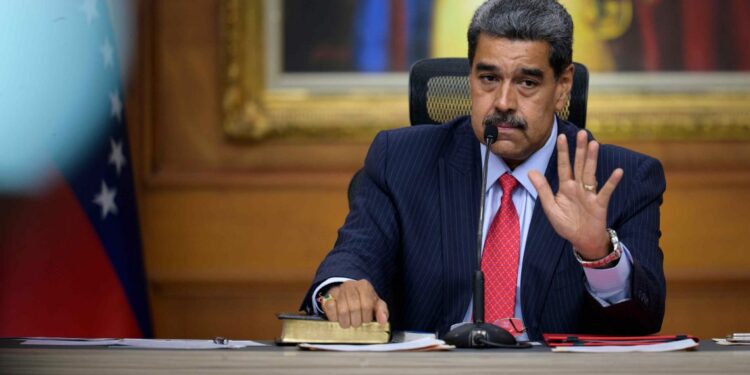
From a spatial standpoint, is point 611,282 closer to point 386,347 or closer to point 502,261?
point 502,261

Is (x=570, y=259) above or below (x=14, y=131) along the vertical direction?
below

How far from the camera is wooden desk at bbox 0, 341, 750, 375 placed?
1.53 meters

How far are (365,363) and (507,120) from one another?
3.10 ft

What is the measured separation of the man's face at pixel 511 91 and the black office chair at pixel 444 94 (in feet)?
0.95

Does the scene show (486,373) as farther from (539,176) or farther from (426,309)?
(426,309)

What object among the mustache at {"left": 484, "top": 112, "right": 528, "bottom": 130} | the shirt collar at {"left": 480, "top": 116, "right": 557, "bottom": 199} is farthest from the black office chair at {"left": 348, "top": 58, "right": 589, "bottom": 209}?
the mustache at {"left": 484, "top": 112, "right": 528, "bottom": 130}

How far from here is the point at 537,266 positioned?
229 cm

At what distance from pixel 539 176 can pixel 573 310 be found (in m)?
0.39

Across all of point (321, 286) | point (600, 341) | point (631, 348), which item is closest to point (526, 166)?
point (321, 286)

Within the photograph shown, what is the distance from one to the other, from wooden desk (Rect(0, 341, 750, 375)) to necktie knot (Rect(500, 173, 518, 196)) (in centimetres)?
81

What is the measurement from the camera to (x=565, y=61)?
2443 millimetres

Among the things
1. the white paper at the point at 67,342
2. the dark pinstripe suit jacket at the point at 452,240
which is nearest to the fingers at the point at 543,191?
the dark pinstripe suit jacket at the point at 452,240

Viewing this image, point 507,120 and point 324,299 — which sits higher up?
point 507,120

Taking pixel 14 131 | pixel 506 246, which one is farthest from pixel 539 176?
pixel 14 131
